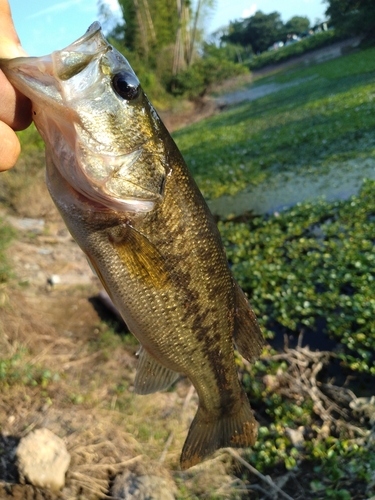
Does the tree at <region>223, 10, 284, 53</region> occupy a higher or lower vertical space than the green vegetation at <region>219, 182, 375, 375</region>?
higher

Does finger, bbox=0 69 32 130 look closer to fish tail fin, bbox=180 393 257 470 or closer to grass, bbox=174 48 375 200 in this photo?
fish tail fin, bbox=180 393 257 470

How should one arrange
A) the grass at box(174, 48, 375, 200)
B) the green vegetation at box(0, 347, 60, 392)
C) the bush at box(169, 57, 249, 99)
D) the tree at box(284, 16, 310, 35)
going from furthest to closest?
the tree at box(284, 16, 310, 35) < the bush at box(169, 57, 249, 99) < the grass at box(174, 48, 375, 200) < the green vegetation at box(0, 347, 60, 392)

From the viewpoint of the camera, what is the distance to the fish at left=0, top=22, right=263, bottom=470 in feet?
4.61

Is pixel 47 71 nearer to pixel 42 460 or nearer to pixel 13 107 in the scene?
pixel 13 107

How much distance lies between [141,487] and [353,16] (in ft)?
164

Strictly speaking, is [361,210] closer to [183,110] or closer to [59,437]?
[59,437]

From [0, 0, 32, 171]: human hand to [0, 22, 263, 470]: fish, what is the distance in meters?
0.04

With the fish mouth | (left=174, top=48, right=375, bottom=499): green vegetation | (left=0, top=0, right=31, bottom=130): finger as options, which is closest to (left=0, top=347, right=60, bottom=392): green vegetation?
(left=174, top=48, right=375, bottom=499): green vegetation

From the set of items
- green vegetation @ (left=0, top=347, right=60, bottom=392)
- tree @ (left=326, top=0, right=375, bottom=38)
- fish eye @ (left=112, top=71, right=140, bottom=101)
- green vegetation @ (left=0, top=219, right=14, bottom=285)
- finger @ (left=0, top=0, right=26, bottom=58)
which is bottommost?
green vegetation @ (left=0, top=347, right=60, bottom=392)

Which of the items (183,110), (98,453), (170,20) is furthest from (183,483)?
(170,20)

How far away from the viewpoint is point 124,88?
148cm

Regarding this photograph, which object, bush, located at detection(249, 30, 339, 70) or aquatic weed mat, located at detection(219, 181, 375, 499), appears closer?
aquatic weed mat, located at detection(219, 181, 375, 499)

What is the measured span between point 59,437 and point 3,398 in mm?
656

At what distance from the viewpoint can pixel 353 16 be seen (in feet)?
139
